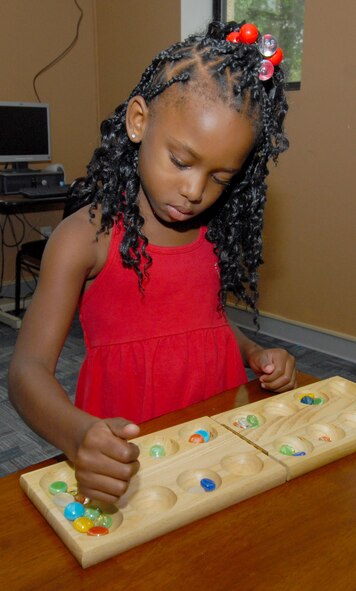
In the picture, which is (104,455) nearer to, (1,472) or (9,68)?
(1,472)

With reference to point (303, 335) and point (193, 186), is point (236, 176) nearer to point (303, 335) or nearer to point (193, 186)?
point (193, 186)

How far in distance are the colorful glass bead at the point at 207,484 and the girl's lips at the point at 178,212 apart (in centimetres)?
40

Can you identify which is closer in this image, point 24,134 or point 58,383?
point 58,383

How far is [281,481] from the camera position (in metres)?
0.70

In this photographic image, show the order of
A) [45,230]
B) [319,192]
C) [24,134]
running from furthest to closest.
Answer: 1. [45,230]
2. [24,134]
3. [319,192]

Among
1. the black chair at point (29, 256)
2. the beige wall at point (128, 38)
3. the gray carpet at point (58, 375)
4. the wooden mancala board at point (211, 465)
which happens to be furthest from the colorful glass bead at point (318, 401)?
the beige wall at point (128, 38)

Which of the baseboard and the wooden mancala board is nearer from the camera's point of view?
the wooden mancala board

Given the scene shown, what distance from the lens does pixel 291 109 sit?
3.14 metres

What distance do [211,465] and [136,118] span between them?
0.54 meters

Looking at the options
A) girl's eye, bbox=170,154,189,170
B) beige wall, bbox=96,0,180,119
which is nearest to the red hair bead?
girl's eye, bbox=170,154,189,170

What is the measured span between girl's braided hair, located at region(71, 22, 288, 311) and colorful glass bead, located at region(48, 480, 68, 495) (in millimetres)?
432

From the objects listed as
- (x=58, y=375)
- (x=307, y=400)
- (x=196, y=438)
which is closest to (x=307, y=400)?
(x=307, y=400)

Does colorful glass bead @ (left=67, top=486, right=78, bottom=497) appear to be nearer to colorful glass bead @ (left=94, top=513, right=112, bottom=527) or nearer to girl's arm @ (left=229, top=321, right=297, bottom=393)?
colorful glass bead @ (left=94, top=513, right=112, bottom=527)

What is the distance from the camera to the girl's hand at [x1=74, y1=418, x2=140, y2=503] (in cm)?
60
